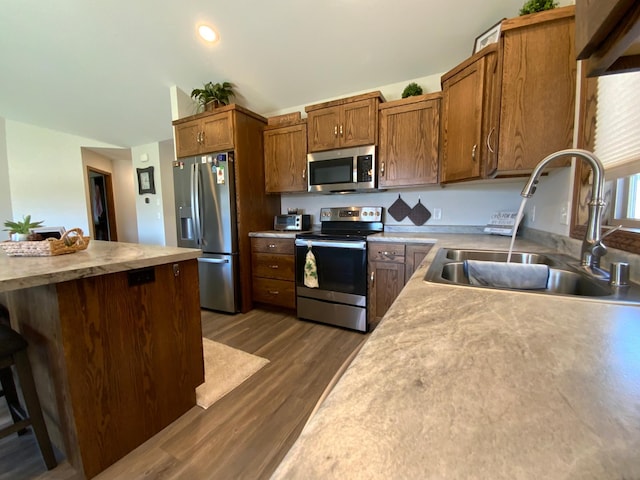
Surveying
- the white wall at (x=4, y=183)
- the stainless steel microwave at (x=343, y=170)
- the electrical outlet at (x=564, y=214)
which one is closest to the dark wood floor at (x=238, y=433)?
the electrical outlet at (x=564, y=214)

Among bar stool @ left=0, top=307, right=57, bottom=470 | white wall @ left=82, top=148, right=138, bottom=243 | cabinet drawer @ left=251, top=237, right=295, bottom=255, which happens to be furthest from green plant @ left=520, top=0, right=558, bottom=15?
white wall @ left=82, top=148, right=138, bottom=243

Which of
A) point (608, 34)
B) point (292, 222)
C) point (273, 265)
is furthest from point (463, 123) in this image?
point (273, 265)

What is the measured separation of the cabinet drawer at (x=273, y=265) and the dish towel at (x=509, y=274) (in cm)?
181

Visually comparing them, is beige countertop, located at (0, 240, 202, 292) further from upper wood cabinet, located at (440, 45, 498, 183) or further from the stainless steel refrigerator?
upper wood cabinet, located at (440, 45, 498, 183)

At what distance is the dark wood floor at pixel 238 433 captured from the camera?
1172mm

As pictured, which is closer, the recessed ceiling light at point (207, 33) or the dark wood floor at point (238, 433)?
the dark wood floor at point (238, 433)

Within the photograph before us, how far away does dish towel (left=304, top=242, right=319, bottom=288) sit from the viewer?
255 cm

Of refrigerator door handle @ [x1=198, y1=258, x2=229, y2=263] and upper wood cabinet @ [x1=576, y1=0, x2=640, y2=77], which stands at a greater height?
upper wood cabinet @ [x1=576, y1=0, x2=640, y2=77]

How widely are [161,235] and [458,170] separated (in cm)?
451

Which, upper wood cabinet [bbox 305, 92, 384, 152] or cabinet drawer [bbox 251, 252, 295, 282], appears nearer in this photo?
upper wood cabinet [bbox 305, 92, 384, 152]

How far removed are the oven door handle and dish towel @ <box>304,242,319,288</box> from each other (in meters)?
0.05

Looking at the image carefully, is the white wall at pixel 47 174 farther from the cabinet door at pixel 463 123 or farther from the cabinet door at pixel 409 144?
the cabinet door at pixel 463 123

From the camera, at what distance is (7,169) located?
436 centimetres

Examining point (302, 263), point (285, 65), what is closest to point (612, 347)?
point (302, 263)
